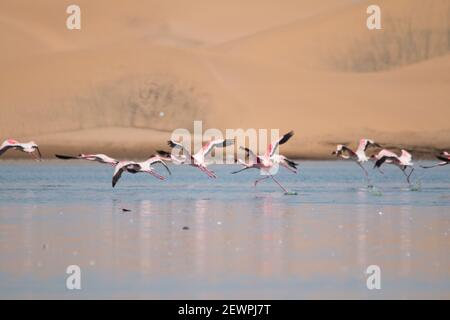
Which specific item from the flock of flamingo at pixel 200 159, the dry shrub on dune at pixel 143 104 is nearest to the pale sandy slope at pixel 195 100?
the dry shrub on dune at pixel 143 104

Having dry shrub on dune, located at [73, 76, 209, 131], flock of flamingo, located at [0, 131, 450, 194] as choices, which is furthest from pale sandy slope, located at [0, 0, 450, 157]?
flock of flamingo, located at [0, 131, 450, 194]

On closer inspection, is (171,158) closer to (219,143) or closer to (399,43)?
(219,143)

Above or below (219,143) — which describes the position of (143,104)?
above

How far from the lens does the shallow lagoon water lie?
50.6 ft

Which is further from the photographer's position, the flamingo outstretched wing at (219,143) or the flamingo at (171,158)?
the flamingo at (171,158)

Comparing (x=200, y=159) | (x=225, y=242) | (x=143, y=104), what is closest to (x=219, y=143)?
(x=200, y=159)

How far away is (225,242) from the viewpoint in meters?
19.4

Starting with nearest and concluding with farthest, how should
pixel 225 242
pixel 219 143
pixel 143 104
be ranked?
pixel 225 242, pixel 219 143, pixel 143 104

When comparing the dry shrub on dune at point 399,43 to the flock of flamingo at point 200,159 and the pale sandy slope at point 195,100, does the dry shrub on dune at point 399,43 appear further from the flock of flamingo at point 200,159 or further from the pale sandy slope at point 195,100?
the flock of flamingo at point 200,159

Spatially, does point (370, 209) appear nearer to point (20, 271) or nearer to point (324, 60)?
point (20, 271)

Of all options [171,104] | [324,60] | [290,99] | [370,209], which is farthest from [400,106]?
[370,209]

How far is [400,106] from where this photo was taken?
7669 centimetres

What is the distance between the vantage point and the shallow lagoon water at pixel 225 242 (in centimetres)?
1541

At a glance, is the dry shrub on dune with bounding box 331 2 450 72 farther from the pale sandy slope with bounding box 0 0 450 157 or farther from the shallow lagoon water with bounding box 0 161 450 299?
the shallow lagoon water with bounding box 0 161 450 299
